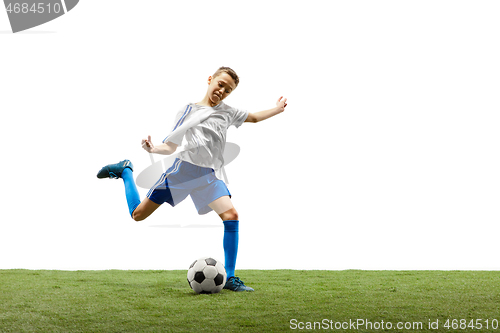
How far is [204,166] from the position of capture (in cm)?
399

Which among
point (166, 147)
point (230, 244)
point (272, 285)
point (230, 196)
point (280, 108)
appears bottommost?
point (272, 285)

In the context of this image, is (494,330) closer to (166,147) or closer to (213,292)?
(213,292)

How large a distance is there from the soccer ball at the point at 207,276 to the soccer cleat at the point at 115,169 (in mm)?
1372

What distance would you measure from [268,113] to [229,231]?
1.19 meters

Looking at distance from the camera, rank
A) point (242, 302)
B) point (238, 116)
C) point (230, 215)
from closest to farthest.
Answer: point (242, 302)
point (230, 215)
point (238, 116)

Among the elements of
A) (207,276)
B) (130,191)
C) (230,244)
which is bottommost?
(207,276)

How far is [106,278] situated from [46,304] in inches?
60.2

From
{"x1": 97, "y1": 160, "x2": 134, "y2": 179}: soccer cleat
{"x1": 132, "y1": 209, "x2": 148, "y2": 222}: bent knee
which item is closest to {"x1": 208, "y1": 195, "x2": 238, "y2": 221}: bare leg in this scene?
{"x1": 132, "y1": 209, "x2": 148, "y2": 222}: bent knee

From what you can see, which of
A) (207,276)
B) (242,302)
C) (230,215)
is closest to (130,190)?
(230,215)

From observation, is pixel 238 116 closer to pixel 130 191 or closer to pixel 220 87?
pixel 220 87

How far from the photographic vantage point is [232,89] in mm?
4145

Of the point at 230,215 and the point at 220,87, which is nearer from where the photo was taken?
the point at 230,215

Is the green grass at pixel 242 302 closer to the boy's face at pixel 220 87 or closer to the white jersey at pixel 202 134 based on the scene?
the white jersey at pixel 202 134

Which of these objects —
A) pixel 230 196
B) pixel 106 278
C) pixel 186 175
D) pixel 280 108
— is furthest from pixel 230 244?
pixel 106 278
